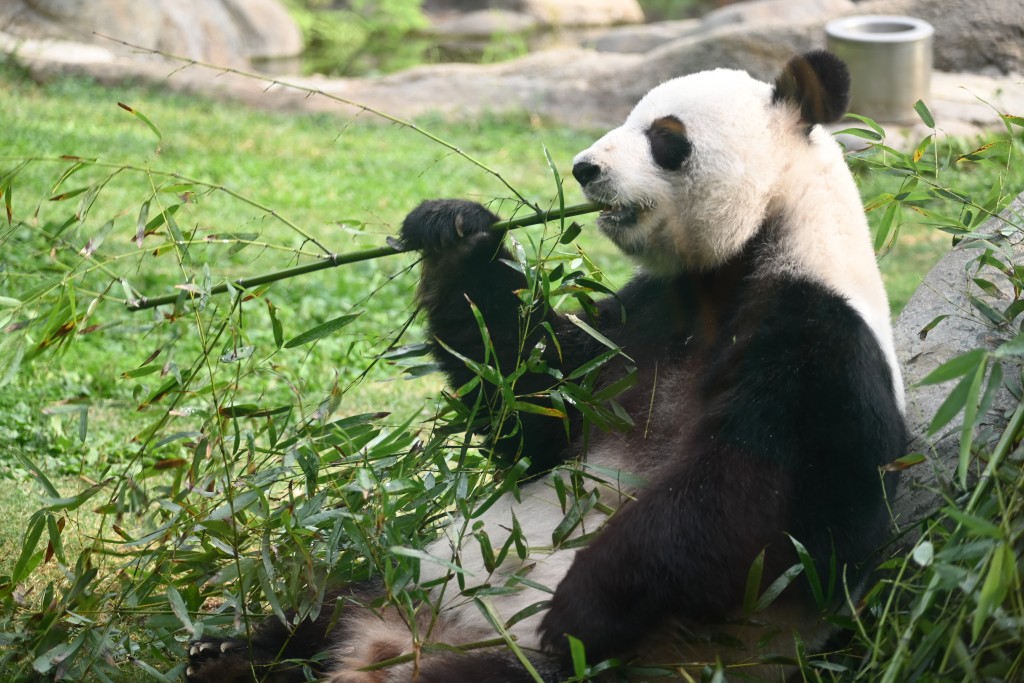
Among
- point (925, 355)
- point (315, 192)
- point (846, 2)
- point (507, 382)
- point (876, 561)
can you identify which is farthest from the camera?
point (846, 2)

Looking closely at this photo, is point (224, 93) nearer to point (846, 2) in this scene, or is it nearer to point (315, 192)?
point (315, 192)

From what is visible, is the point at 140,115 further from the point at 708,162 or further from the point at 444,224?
the point at 708,162

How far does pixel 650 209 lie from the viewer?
2938mm

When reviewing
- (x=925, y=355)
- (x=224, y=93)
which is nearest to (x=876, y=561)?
(x=925, y=355)

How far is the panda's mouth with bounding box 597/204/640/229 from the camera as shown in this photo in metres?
2.93

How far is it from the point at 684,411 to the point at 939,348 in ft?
3.00

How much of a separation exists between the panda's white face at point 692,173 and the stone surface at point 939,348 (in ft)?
2.02

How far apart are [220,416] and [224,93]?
9607 millimetres

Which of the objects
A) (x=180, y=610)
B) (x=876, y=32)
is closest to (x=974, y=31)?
(x=876, y=32)

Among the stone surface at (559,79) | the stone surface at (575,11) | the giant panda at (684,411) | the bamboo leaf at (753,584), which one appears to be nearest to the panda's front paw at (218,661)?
the giant panda at (684,411)

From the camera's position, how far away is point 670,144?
9.64 feet

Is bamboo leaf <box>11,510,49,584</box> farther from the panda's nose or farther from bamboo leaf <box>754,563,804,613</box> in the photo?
bamboo leaf <box>754,563,804,613</box>

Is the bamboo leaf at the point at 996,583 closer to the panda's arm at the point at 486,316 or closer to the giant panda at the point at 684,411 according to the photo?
the giant panda at the point at 684,411

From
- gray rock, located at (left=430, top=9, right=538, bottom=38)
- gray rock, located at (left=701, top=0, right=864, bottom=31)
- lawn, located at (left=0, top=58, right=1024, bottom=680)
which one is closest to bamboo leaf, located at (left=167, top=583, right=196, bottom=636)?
lawn, located at (left=0, top=58, right=1024, bottom=680)
